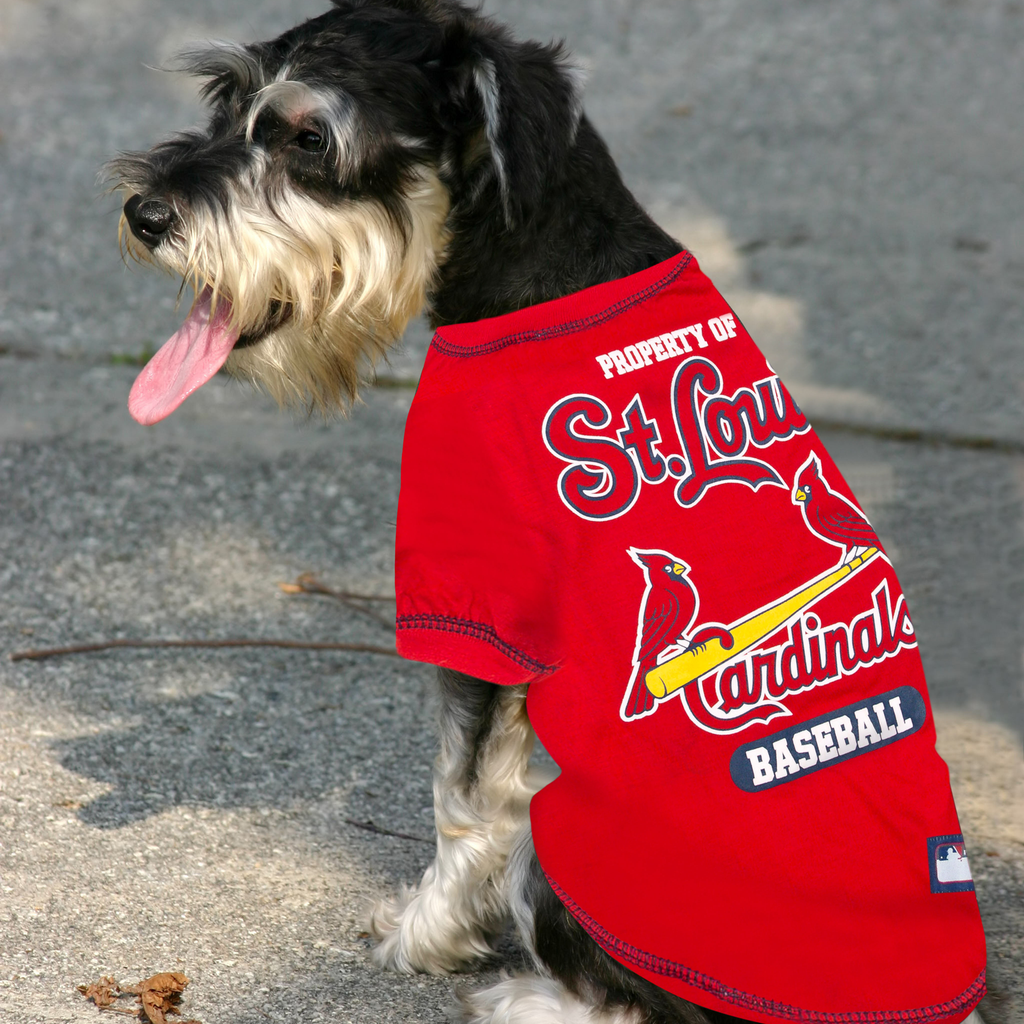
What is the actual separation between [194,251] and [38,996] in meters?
1.54

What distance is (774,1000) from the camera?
2.20 m

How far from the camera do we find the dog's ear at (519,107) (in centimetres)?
252

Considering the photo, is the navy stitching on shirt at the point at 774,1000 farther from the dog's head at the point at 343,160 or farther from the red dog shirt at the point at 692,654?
the dog's head at the point at 343,160

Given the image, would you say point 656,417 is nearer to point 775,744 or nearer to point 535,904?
point 775,744

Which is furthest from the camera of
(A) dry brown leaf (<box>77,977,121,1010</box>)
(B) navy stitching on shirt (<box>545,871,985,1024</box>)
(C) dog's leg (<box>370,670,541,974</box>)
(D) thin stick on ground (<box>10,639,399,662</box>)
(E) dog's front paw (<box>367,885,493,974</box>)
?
(D) thin stick on ground (<box>10,639,399,662</box>)

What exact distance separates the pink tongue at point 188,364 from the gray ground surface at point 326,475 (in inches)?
41.8

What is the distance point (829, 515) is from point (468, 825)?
99cm

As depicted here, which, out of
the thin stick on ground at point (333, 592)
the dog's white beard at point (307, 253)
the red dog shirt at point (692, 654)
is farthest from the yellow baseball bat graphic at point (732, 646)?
the thin stick on ground at point (333, 592)

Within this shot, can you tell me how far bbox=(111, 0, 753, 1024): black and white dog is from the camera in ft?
8.52

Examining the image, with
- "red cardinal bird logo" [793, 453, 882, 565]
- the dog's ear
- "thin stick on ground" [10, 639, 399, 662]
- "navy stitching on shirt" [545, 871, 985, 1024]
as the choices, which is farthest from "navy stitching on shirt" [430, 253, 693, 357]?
"thin stick on ground" [10, 639, 399, 662]

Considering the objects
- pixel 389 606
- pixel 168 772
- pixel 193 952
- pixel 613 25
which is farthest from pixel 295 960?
pixel 613 25

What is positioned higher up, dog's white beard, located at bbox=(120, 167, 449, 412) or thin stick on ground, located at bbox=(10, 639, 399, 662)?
dog's white beard, located at bbox=(120, 167, 449, 412)

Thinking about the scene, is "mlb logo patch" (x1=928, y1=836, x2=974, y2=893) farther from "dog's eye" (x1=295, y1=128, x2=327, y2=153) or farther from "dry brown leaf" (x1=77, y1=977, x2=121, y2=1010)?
"dog's eye" (x1=295, y1=128, x2=327, y2=153)

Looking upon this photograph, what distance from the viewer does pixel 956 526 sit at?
496 cm
